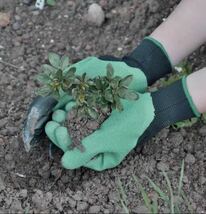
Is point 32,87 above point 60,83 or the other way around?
the other way around

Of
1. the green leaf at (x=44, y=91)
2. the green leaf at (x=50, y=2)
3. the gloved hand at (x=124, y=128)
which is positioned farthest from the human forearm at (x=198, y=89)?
the green leaf at (x=50, y=2)

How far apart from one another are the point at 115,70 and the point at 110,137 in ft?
0.82

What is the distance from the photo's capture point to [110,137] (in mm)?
2072

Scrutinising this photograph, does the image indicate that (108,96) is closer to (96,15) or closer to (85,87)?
(85,87)

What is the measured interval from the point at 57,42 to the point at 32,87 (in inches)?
11.0

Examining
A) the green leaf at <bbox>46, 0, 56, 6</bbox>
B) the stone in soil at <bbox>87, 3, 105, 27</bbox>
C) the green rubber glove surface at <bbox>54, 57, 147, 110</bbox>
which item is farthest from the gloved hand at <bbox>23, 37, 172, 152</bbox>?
the green leaf at <bbox>46, 0, 56, 6</bbox>

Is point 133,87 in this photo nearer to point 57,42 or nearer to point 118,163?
point 118,163

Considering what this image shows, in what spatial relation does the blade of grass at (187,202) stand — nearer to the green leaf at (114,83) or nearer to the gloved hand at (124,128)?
the gloved hand at (124,128)

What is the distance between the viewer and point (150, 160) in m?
2.16

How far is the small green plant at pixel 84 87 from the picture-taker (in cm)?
194

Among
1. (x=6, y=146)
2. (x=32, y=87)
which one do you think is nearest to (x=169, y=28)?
(x=32, y=87)

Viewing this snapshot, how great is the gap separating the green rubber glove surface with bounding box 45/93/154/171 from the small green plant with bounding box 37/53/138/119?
11 centimetres

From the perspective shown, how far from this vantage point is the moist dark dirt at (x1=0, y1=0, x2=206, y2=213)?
80.4 inches

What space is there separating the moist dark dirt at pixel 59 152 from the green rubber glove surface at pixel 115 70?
0.18 meters
